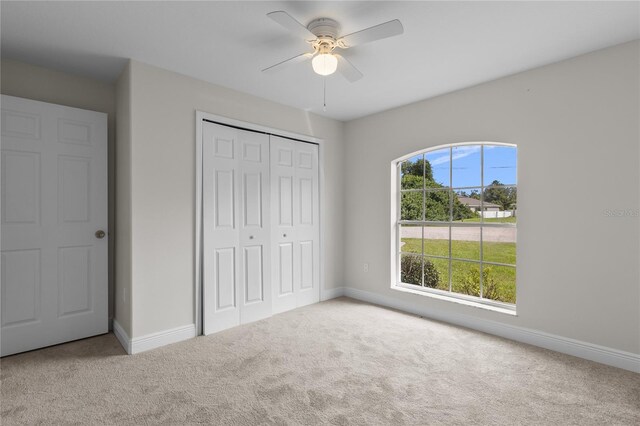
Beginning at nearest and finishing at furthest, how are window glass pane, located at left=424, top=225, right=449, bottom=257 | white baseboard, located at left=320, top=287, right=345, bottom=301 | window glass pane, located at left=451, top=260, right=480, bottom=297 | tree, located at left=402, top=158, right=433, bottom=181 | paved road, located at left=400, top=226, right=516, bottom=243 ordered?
paved road, located at left=400, top=226, right=516, bottom=243
window glass pane, located at left=451, top=260, right=480, bottom=297
window glass pane, located at left=424, top=225, right=449, bottom=257
tree, located at left=402, top=158, right=433, bottom=181
white baseboard, located at left=320, top=287, right=345, bottom=301

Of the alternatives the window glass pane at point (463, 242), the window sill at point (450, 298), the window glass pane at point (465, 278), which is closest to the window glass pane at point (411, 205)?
the window glass pane at point (463, 242)

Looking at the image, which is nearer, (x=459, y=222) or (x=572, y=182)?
(x=572, y=182)

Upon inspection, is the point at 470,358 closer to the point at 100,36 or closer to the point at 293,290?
the point at 293,290

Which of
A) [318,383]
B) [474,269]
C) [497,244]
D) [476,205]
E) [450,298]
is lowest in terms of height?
[318,383]

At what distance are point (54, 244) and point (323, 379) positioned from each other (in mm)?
2635

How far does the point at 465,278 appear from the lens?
3695mm

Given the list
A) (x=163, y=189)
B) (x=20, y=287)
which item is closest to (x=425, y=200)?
(x=163, y=189)

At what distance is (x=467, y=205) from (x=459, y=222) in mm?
217

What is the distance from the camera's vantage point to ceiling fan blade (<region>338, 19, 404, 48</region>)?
188 cm

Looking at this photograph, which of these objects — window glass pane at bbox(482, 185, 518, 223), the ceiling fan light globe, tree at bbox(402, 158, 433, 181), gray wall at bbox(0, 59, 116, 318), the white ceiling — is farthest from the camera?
tree at bbox(402, 158, 433, 181)

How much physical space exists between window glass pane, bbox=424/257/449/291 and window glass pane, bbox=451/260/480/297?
0.32 ft

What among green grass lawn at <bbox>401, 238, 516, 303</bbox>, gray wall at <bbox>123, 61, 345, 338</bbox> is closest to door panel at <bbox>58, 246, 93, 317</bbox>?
gray wall at <bbox>123, 61, 345, 338</bbox>

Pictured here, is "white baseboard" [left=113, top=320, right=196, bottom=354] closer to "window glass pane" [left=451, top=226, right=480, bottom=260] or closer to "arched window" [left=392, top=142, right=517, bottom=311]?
"arched window" [left=392, top=142, right=517, bottom=311]

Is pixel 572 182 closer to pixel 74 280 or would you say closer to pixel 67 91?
pixel 74 280
